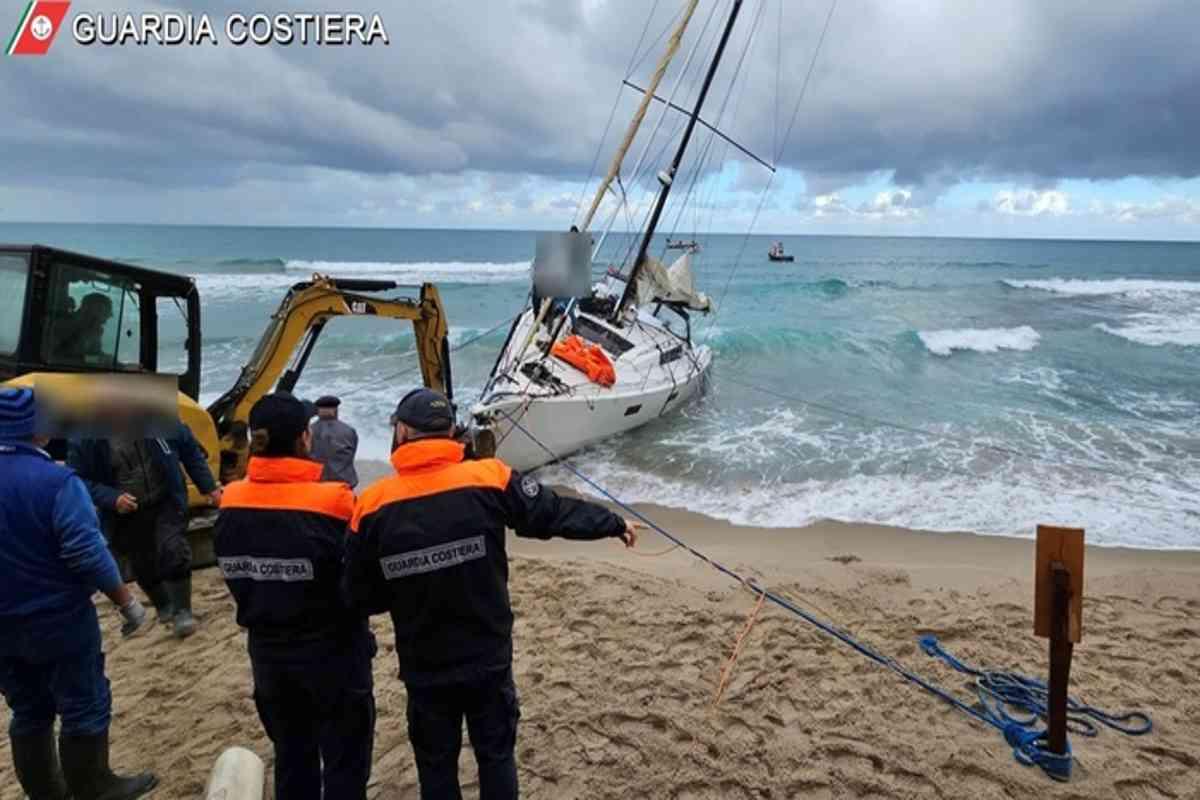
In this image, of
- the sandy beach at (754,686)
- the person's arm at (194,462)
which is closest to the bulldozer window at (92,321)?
the person's arm at (194,462)

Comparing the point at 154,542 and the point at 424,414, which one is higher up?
the point at 424,414

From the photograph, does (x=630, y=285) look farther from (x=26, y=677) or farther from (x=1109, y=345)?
(x=1109, y=345)

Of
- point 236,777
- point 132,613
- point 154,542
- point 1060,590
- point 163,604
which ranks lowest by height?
point 236,777

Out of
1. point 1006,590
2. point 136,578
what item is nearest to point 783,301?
point 1006,590

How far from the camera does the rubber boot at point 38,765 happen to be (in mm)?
3160

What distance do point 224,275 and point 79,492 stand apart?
49.6 metres

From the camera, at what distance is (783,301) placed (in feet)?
125

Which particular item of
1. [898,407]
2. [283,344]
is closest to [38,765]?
[283,344]

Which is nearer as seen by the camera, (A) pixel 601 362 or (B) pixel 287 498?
(B) pixel 287 498

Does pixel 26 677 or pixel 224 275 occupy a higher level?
pixel 224 275

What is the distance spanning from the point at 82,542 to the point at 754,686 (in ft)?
12.0

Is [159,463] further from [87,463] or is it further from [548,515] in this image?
[548,515]

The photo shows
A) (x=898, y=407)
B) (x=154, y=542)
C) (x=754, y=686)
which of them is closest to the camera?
(x=754, y=686)

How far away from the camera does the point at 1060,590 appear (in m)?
3.52
